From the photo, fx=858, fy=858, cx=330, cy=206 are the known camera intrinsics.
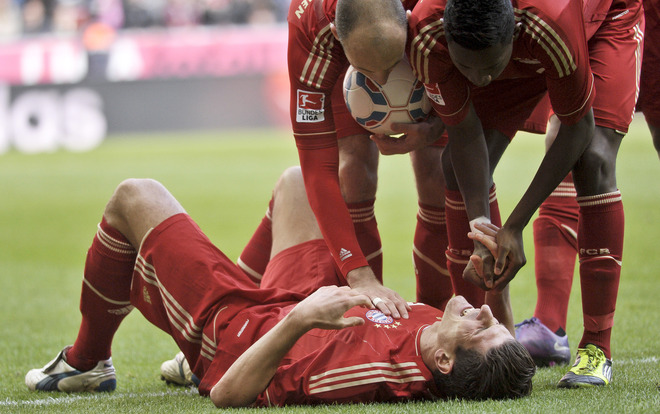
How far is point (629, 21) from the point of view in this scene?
12.4 ft

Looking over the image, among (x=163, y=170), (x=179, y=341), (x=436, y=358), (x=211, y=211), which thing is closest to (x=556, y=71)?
(x=436, y=358)

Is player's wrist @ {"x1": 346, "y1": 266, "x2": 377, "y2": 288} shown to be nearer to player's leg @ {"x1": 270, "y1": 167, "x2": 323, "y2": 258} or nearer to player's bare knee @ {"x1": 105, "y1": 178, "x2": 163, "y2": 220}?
player's leg @ {"x1": 270, "y1": 167, "x2": 323, "y2": 258}

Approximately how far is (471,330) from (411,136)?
128 cm

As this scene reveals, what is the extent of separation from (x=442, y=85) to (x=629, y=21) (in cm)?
100

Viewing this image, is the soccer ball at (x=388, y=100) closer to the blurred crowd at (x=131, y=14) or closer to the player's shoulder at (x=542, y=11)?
the player's shoulder at (x=542, y=11)

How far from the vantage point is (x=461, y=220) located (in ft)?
12.7

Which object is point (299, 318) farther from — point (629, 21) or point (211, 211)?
point (211, 211)

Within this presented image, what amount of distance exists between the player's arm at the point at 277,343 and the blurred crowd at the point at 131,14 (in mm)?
19261

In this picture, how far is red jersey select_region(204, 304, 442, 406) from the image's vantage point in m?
3.04

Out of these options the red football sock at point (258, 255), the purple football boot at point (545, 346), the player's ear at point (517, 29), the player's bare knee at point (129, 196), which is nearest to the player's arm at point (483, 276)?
the purple football boot at point (545, 346)

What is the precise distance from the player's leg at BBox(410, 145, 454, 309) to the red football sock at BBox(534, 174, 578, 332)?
1.56 feet

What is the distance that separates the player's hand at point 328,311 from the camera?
2936mm

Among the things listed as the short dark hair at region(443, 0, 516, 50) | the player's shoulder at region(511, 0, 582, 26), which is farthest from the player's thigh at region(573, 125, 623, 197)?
the short dark hair at region(443, 0, 516, 50)

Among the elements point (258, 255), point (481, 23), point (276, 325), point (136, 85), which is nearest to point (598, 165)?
point (481, 23)
